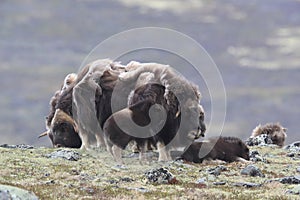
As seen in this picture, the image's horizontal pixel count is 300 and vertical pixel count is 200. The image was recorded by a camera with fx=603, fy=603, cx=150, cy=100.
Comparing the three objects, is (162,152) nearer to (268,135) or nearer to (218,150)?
(218,150)

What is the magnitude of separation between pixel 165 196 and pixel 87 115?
11230 mm

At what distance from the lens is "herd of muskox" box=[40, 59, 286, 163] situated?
22562mm

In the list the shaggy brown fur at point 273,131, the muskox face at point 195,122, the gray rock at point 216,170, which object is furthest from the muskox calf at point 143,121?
the shaggy brown fur at point 273,131

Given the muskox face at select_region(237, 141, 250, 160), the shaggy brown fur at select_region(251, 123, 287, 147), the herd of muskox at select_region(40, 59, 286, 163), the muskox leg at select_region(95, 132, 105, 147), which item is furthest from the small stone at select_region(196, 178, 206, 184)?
the shaggy brown fur at select_region(251, 123, 287, 147)

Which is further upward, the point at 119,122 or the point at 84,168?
the point at 119,122

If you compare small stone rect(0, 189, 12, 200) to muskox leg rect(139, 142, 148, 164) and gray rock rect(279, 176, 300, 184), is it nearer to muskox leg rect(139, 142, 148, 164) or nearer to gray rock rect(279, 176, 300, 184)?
gray rock rect(279, 176, 300, 184)

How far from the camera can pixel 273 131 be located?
4147 cm

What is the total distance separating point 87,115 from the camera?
85.7 ft

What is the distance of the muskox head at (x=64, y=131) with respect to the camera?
28.6 metres

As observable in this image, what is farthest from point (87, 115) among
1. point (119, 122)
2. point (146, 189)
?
point (146, 189)

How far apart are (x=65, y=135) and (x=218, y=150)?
→ 782cm

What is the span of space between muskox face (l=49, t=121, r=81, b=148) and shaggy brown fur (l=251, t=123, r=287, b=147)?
54.0 ft

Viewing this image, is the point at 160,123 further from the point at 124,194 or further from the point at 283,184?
the point at 124,194

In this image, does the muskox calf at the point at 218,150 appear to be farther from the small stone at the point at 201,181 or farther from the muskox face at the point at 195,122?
the small stone at the point at 201,181
